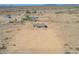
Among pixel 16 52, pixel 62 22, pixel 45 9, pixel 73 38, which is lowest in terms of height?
pixel 16 52

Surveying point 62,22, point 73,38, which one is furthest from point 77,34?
point 62,22

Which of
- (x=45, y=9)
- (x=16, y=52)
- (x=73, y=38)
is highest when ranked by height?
(x=45, y=9)

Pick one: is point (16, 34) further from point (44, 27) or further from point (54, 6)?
point (54, 6)

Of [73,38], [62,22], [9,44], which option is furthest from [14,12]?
[73,38]

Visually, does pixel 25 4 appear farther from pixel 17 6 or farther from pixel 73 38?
pixel 73 38

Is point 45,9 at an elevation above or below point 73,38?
above

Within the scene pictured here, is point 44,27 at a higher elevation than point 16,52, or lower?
higher
